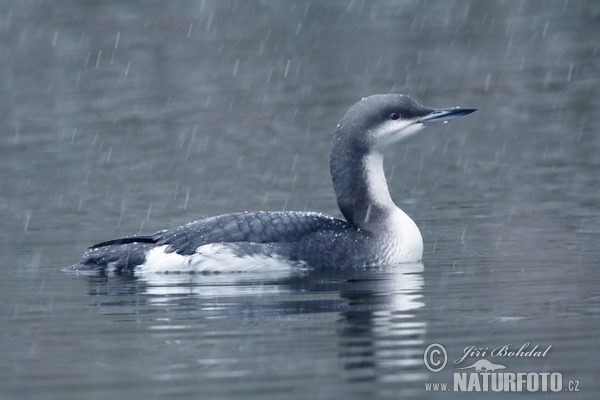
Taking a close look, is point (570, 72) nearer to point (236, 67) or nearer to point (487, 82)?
point (487, 82)

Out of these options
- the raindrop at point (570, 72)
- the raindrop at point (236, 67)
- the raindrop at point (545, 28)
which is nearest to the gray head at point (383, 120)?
the raindrop at point (570, 72)

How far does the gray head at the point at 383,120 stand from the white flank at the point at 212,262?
1007 mm

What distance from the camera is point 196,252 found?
363 inches

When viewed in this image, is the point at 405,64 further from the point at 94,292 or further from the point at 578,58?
the point at 94,292

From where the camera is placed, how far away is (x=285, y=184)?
42.5ft

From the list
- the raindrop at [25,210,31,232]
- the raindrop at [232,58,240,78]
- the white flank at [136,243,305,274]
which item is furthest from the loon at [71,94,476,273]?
the raindrop at [232,58,240,78]

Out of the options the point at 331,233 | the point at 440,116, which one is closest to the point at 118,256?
the point at 331,233

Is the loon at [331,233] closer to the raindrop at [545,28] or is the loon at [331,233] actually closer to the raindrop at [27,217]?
the raindrop at [27,217]

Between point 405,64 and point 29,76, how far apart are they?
5543 mm

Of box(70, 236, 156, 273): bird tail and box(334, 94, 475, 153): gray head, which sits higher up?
box(334, 94, 475, 153): gray head

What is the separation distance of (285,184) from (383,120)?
3442 millimetres

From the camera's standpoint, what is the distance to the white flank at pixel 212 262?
9164 mm

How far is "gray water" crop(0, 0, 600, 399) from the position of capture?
6.47 meters

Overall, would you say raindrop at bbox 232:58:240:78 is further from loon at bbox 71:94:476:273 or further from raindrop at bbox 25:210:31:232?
loon at bbox 71:94:476:273
